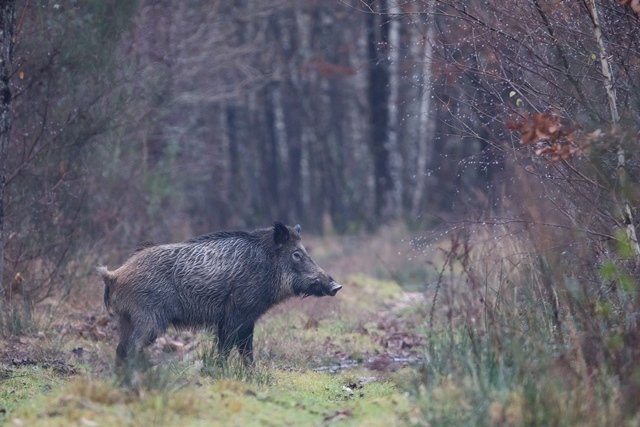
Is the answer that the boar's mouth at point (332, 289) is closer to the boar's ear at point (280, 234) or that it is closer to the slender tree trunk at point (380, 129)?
the boar's ear at point (280, 234)

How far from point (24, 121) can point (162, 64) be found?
640 centimetres

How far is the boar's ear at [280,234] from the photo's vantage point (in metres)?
12.0

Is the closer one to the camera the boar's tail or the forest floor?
the forest floor

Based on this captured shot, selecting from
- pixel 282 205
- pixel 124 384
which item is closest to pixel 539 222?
pixel 124 384

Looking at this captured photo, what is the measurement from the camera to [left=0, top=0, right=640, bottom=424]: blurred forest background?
355 inches

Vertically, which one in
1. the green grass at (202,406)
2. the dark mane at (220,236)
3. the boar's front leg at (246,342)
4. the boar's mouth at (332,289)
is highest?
the dark mane at (220,236)

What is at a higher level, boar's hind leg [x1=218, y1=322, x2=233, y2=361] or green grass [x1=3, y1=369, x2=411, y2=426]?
boar's hind leg [x1=218, y1=322, x2=233, y2=361]

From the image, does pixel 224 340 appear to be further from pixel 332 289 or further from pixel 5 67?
pixel 5 67

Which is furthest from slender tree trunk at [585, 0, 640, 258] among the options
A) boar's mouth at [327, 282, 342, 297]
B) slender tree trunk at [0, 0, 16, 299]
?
slender tree trunk at [0, 0, 16, 299]

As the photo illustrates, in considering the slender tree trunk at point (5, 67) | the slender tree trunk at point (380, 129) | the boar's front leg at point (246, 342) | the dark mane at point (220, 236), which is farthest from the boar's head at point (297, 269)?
the slender tree trunk at point (380, 129)

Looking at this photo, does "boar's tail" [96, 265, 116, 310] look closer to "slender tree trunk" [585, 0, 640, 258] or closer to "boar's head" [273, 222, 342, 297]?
"boar's head" [273, 222, 342, 297]

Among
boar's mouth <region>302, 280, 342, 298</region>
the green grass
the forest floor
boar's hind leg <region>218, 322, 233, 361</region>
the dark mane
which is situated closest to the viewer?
the green grass

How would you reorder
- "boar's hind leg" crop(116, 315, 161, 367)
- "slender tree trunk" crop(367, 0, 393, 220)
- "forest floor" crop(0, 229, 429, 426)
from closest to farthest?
1. "forest floor" crop(0, 229, 429, 426)
2. "boar's hind leg" crop(116, 315, 161, 367)
3. "slender tree trunk" crop(367, 0, 393, 220)

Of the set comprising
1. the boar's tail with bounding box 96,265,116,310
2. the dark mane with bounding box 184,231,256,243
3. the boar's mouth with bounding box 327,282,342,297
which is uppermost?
the dark mane with bounding box 184,231,256,243
